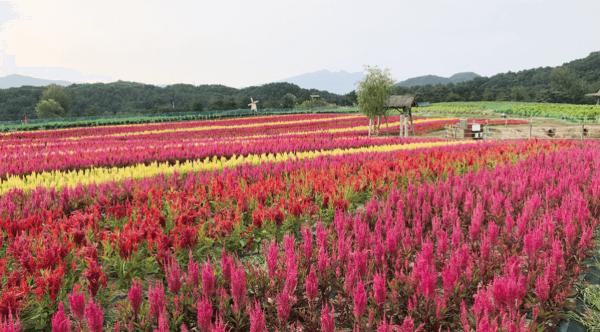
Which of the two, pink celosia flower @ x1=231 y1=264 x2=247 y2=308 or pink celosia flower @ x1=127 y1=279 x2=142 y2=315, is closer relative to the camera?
pink celosia flower @ x1=127 y1=279 x2=142 y2=315

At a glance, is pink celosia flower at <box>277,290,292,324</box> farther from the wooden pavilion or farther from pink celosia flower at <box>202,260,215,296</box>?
the wooden pavilion

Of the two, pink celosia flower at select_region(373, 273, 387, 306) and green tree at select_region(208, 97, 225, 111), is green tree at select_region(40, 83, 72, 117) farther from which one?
pink celosia flower at select_region(373, 273, 387, 306)

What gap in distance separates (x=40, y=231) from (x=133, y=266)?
1860 millimetres

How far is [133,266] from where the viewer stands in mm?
3514

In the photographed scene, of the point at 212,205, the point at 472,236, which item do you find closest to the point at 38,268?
the point at 212,205

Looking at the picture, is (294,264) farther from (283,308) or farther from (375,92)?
(375,92)

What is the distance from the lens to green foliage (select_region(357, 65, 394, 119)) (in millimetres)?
25516

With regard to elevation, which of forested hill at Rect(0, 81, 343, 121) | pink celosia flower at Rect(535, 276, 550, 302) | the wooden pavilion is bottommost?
pink celosia flower at Rect(535, 276, 550, 302)

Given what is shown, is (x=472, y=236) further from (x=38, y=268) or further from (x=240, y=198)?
(x=38, y=268)

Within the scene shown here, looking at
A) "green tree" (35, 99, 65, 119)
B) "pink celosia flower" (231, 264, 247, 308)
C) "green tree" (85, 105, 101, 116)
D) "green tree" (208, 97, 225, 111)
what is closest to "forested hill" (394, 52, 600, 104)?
"green tree" (208, 97, 225, 111)

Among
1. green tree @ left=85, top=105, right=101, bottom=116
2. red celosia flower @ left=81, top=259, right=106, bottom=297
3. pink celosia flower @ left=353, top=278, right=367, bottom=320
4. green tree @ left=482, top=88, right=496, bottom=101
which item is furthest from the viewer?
green tree @ left=482, top=88, right=496, bottom=101

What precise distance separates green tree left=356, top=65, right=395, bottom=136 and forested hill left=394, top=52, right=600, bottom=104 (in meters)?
72.1

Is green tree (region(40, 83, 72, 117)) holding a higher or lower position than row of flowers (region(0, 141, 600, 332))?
higher

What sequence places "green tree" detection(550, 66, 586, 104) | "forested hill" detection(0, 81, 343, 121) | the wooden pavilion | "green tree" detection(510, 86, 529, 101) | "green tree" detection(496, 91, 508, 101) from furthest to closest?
"green tree" detection(496, 91, 508, 101), "green tree" detection(510, 86, 529, 101), "forested hill" detection(0, 81, 343, 121), "green tree" detection(550, 66, 586, 104), the wooden pavilion
